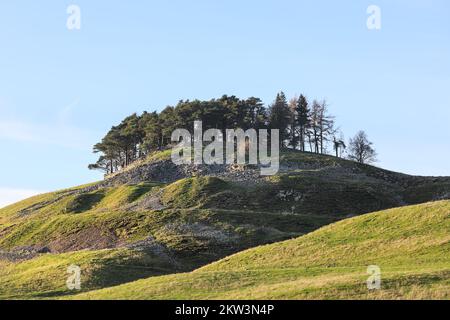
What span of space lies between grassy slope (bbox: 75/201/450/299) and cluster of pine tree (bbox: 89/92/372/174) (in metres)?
80.4

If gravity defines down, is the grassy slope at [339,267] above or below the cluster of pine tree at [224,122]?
below

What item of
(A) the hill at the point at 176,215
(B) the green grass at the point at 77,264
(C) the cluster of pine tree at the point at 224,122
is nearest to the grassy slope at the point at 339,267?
(B) the green grass at the point at 77,264

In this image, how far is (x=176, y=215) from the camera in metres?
78.7

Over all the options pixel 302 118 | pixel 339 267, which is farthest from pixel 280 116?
Answer: pixel 339 267

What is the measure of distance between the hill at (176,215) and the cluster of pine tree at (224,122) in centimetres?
1542

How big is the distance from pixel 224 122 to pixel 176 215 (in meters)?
58.8

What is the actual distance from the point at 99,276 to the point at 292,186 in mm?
49284

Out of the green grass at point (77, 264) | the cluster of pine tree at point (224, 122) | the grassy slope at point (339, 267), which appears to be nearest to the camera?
the grassy slope at point (339, 267)

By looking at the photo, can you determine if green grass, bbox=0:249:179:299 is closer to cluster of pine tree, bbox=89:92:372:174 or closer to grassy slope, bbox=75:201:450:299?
grassy slope, bbox=75:201:450:299

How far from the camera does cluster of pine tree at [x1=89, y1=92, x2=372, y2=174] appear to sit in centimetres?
13375

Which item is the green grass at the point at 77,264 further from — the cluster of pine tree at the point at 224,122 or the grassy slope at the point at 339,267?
the cluster of pine tree at the point at 224,122

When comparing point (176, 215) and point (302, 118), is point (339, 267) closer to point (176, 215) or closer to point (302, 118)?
point (176, 215)

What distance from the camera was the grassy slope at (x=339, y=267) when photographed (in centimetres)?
2938

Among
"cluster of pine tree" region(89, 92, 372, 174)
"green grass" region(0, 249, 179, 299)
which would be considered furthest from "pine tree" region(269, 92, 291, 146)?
"green grass" region(0, 249, 179, 299)
